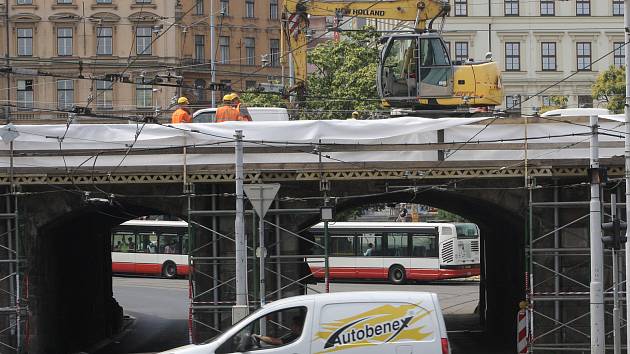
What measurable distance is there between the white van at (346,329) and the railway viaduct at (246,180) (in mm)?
6341

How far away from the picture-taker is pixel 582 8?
7975 centimetres

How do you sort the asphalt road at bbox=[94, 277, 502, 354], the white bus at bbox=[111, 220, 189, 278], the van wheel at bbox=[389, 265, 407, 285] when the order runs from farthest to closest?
the white bus at bbox=[111, 220, 189, 278] → the van wheel at bbox=[389, 265, 407, 285] → the asphalt road at bbox=[94, 277, 502, 354]

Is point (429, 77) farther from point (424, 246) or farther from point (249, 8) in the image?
point (249, 8)

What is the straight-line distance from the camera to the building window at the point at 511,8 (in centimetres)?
7888

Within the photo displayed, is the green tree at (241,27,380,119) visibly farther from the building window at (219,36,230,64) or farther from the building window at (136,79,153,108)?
the building window at (219,36,230,64)

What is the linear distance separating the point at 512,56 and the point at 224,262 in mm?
57929

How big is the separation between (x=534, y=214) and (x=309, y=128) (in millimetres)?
4488

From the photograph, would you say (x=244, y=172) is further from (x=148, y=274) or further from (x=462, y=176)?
(x=148, y=274)

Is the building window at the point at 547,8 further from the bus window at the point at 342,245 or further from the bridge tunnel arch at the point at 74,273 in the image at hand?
the bridge tunnel arch at the point at 74,273

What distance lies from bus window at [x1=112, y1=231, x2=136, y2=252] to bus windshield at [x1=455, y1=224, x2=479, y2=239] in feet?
46.2

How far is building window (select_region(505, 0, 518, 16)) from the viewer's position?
78875 millimetres

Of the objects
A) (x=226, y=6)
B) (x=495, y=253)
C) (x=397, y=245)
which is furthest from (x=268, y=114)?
(x=226, y=6)

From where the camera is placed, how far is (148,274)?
187ft

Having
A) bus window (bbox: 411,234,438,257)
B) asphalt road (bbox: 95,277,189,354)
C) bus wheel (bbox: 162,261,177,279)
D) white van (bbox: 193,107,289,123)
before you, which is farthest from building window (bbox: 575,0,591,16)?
white van (bbox: 193,107,289,123)
